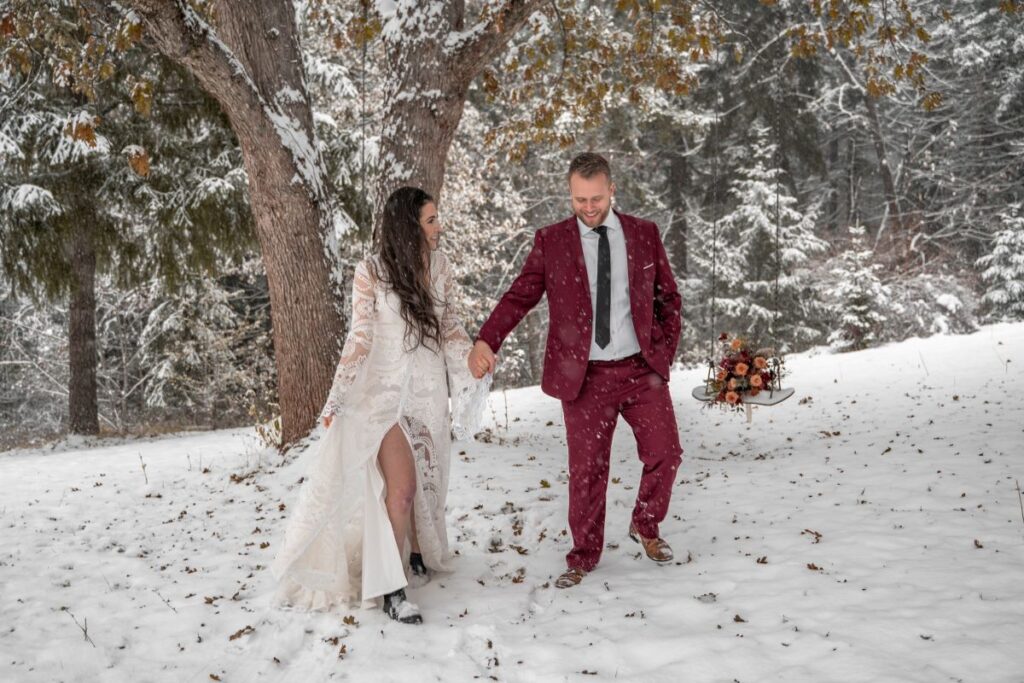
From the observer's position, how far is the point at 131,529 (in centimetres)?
539

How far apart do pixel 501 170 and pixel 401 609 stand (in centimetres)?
1558

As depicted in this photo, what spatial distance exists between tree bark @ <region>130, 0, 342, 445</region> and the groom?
10.7 feet

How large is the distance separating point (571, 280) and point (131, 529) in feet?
12.8

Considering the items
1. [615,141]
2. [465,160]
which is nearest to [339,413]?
[465,160]

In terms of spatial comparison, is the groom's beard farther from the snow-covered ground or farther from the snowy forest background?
the snowy forest background

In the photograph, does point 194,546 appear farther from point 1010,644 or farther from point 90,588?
point 1010,644

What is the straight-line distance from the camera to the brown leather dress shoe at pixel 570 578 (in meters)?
3.75

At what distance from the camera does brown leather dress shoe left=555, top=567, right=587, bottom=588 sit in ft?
12.3

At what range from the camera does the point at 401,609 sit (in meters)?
3.42

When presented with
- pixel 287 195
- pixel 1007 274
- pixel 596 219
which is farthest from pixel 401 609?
pixel 1007 274

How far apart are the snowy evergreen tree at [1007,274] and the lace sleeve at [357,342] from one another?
21884 mm

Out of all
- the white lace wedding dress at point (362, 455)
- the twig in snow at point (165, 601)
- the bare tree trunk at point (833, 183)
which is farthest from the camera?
the bare tree trunk at point (833, 183)

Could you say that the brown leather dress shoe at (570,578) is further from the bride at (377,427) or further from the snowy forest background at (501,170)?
the snowy forest background at (501,170)

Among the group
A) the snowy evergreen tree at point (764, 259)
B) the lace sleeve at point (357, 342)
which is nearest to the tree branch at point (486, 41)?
the lace sleeve at point (357, 342)
